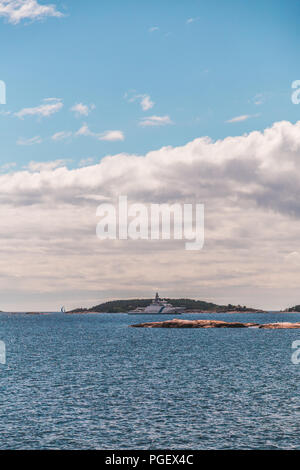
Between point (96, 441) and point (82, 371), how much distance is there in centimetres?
4018

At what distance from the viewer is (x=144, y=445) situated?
3791cm

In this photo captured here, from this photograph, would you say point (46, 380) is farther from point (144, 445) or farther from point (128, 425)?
point (144, 445)

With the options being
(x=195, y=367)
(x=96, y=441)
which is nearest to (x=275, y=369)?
(x=195, y=367)

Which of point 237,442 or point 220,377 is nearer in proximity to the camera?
point 237,442

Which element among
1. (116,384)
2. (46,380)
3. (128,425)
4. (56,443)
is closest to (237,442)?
(128,425)

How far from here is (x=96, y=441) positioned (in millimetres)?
→ 39312
